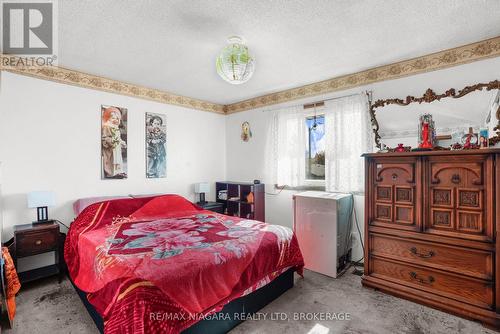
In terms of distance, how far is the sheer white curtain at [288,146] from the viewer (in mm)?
4219

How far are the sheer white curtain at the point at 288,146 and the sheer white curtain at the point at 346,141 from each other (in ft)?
1.60

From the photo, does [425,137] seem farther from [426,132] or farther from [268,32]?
[268,32]

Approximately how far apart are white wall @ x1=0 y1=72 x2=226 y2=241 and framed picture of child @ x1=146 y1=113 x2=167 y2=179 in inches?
3.3

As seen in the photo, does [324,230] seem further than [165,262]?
Yes

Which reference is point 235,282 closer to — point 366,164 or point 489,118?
point 366,164

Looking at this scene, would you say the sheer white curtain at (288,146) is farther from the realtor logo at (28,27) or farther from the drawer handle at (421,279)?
the realtor logo at (28,27)

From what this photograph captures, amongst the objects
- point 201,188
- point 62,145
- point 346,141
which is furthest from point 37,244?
point 346,141

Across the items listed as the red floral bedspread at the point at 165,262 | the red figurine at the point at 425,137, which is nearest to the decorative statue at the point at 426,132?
the red figurine at the point at 425,137

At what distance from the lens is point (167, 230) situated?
2.87 m

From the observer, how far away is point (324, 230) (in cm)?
326

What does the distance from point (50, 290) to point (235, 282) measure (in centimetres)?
234

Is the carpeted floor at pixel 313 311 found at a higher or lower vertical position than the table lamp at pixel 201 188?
lower

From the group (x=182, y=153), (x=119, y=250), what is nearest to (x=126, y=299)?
(x=119, y=250)

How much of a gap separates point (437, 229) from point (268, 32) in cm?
261
